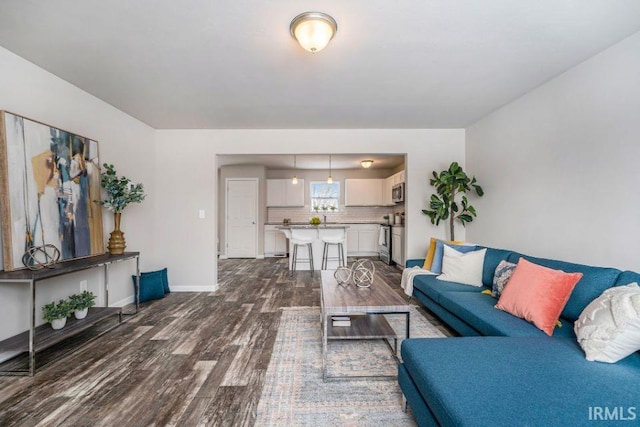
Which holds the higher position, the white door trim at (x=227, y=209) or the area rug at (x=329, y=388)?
the white door trim at (x=227, y=209)

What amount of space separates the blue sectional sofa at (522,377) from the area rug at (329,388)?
28 centimetres

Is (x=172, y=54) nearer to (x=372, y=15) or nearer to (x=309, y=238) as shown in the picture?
(x=372, y=15)

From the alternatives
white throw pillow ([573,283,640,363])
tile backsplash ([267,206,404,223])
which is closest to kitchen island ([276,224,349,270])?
tile backsplash ([267,206,404,223])

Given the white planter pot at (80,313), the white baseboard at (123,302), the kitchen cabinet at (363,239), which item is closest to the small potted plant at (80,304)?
the white planter pot at (80,313)

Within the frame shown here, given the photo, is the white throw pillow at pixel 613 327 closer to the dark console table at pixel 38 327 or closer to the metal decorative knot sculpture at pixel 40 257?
the dark console table at pixel 38 327

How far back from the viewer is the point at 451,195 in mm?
4215

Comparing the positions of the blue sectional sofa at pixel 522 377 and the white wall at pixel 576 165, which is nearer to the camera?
the blue sectional sofa at pixel 522 377

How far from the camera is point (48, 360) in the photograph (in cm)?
A: 232

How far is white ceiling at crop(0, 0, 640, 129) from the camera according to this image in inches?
72.1

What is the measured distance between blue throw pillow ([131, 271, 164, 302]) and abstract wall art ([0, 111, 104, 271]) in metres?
0.84

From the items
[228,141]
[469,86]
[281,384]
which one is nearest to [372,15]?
[469,86]

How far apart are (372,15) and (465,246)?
2.78 meters

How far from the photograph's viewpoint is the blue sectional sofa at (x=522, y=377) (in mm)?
1098

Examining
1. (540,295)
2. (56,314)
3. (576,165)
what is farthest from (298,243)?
(576,165)
